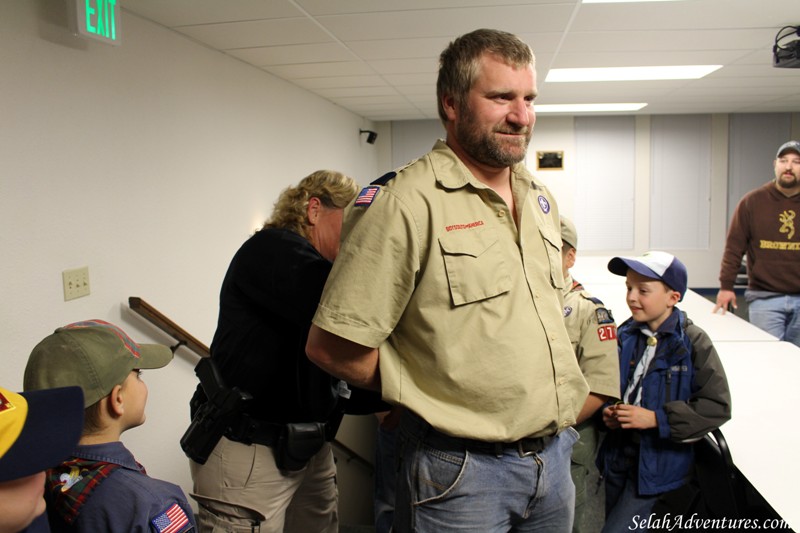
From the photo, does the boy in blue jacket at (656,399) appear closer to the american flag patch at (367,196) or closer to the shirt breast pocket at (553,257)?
the shirt breast pocket at (553,257)

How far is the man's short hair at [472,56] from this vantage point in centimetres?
124

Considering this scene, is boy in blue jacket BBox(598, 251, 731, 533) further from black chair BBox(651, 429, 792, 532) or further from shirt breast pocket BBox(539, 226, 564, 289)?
shirt breast pocket BBox(539, 226, 564, 289)

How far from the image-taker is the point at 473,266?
1.19m

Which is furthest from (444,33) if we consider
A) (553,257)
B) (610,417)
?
(553,257)

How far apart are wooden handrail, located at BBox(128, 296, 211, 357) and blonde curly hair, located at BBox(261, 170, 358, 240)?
3.94 ft

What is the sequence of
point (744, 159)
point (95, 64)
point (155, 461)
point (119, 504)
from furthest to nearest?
point (744, 159), point (155, 461), point (95, 64), point (119, 504)

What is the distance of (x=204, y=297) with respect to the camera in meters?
3.55

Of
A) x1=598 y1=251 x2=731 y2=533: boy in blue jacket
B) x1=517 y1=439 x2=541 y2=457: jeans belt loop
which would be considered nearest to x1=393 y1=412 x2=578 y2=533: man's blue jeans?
x1=517 y1=439 x2=541 y2=457: jeans belt loop

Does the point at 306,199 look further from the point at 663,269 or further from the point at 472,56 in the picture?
the point at 663,269

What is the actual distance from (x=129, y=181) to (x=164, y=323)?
65 centimetres

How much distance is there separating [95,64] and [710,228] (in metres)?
8.05

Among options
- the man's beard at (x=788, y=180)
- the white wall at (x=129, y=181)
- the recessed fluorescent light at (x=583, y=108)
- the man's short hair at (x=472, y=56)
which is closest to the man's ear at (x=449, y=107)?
the man's short hair at (x=472, y=56)

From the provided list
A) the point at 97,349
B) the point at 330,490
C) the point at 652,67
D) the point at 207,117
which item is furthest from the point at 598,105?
the point at 97,349

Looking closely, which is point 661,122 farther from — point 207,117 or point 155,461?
point 155,461
